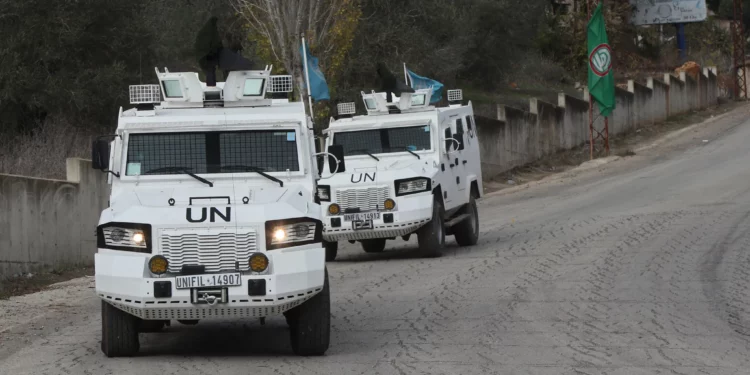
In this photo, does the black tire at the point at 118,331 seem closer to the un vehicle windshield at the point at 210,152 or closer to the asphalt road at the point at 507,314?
the asphalt road at the point at 507,314

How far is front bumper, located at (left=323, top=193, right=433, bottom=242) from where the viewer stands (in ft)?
61.6

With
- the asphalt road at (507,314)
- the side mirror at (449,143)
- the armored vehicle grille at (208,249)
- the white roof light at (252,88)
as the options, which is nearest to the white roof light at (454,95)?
the side mirror at (449,143)

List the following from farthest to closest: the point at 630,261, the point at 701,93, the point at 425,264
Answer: the point at 701,93 < the point at 425,264 < the point at 630,261

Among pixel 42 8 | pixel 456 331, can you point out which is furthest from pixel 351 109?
pixel 42 8

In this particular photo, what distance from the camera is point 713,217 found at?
22828mm

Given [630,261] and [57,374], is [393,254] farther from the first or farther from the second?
[57,374]

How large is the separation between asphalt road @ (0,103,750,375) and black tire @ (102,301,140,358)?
0.12 meters

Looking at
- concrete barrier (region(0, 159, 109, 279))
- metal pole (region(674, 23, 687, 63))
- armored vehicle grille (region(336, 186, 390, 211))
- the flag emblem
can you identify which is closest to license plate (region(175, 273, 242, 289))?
concrete barrier (region(0, 159, 109, 279))

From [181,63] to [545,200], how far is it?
606 inches

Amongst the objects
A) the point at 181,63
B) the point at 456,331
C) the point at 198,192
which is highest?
the point at 181,63

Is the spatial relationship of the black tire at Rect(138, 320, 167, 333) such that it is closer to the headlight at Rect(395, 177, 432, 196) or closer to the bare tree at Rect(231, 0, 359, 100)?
the headlight at Rect(395, 177, 432, 196)

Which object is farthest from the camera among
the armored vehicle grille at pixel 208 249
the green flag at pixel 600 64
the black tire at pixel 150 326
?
the green flag at pixel 600 64

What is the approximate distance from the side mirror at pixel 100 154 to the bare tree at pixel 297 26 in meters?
17.1

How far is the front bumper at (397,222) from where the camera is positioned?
18766mm
